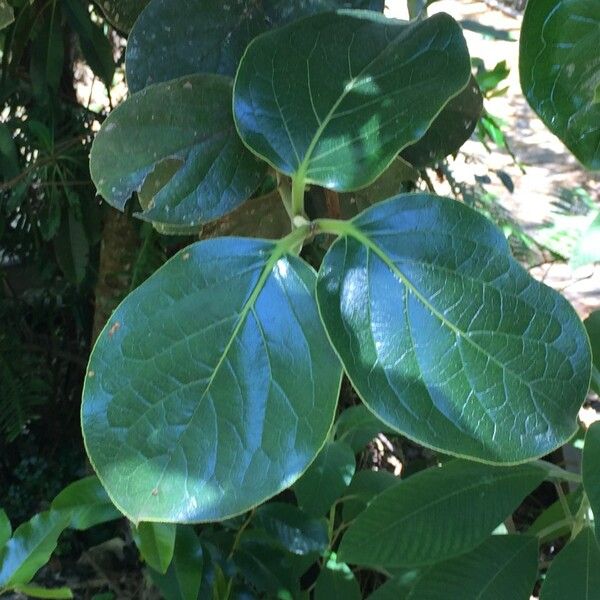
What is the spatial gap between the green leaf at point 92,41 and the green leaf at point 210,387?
725 millimetres

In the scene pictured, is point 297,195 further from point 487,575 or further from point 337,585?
point 337,585

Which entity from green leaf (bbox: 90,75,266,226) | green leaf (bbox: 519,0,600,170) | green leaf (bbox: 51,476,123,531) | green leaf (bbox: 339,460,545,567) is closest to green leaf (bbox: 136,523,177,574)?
green leaf (bbox: 51,476,123,531)

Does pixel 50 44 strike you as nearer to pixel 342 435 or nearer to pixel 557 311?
pixel 342 435

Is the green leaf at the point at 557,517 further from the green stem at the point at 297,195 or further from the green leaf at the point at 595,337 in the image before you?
the green stem at the point at 297,195

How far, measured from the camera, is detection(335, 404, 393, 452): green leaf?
863mm

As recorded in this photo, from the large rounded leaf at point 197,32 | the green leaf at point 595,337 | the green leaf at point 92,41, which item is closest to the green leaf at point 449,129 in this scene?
the large rounded leaf at point 197,32

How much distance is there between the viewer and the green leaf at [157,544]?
A: 0.66m

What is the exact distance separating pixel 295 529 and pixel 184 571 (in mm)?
140

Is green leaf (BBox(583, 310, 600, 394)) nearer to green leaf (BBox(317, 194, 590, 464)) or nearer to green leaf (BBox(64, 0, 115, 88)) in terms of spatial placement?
green leaf (BBox(317, 194, 590, 464))

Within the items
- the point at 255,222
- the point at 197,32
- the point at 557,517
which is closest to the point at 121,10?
the point at 197,32

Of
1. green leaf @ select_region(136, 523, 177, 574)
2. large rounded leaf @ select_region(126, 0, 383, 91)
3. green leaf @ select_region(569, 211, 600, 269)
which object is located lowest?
green leaf @ select_region(136, 523, 177, 574)

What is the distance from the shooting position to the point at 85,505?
74 cm

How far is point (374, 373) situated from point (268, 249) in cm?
9

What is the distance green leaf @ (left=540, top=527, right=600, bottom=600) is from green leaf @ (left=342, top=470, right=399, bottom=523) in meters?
0.31
